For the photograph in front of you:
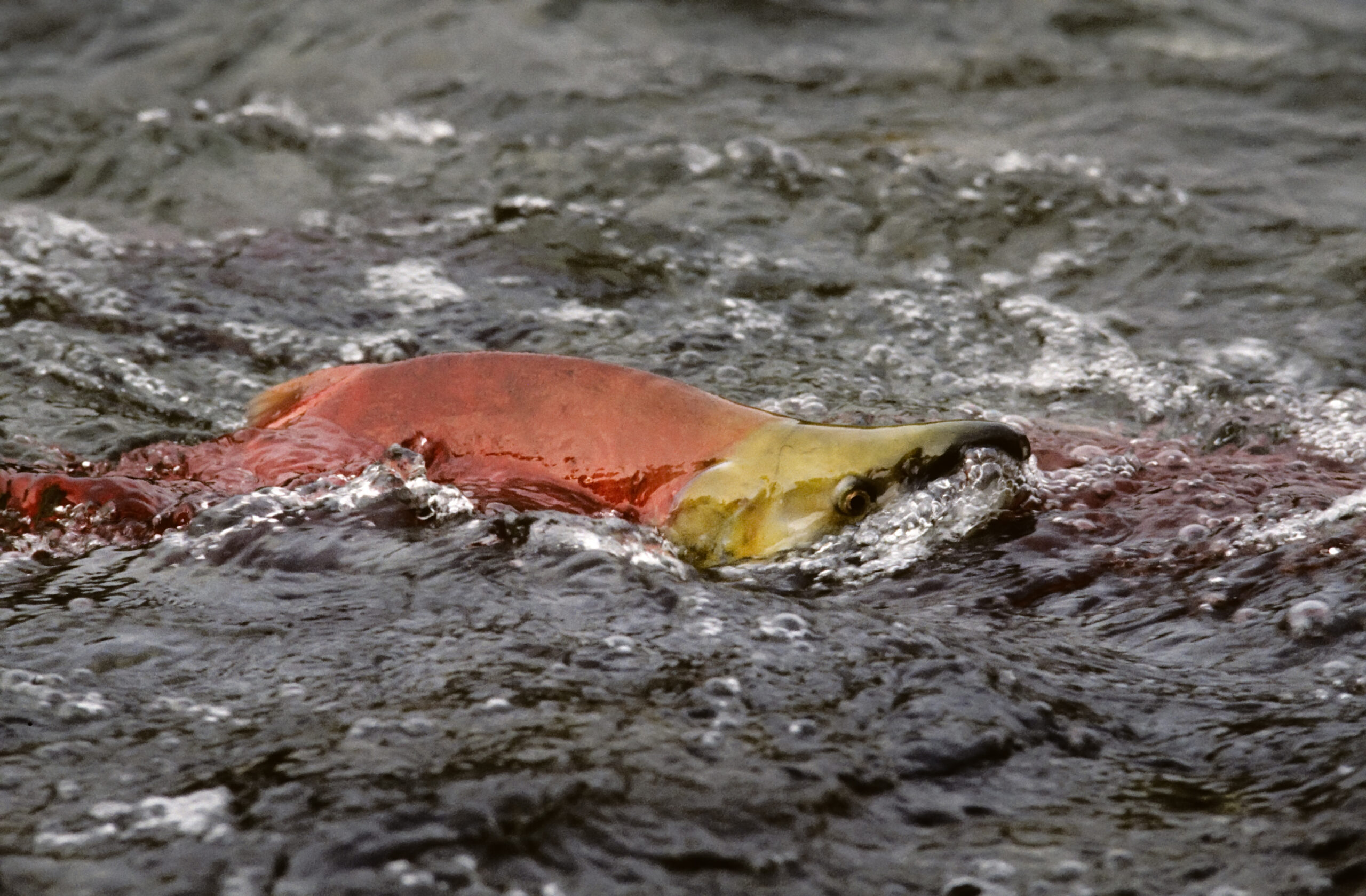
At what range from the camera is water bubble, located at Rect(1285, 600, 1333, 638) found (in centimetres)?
241

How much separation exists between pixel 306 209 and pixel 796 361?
183 cm

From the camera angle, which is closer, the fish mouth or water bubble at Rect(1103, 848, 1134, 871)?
water bubble at Rect(1103, 848, 1134, 871)

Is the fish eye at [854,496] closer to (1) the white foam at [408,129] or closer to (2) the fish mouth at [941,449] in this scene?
(2) the fish mouth at [941,449]

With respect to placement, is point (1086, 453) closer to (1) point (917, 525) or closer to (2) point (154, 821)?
(1) point (917, 525)

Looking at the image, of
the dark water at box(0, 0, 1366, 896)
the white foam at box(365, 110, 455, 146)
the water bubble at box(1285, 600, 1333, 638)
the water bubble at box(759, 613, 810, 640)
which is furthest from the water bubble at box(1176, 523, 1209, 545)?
the white foam at box(365, 110, 455, 146)

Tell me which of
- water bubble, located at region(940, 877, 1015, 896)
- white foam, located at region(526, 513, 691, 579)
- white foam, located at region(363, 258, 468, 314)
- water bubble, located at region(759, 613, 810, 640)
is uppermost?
white foam, located at region(526, 513, 691, 579)

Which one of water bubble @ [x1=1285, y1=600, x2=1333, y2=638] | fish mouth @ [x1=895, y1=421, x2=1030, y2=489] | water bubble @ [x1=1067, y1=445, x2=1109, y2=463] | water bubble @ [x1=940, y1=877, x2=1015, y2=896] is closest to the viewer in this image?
water bubble @ [x1=940, y1=877, x2=1015, y2=896]

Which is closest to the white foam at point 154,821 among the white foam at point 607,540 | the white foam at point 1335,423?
the white foam at point 607,540

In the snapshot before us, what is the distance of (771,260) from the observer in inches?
176

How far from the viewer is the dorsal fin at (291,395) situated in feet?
9.32

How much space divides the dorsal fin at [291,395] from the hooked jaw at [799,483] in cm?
71

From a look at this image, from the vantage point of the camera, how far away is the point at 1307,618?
2.43 meters

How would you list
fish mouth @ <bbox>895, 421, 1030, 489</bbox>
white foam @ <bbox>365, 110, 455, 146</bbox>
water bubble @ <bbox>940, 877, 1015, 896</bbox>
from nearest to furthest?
1. water bubble @ <bbox>940, 877, 1015, 896</bbox>
2. fish mouth @ <bbox>895, 421, 1030, 489</bbox>
3. white foam @ <bbox>365, 110, 455, 146</bbox>

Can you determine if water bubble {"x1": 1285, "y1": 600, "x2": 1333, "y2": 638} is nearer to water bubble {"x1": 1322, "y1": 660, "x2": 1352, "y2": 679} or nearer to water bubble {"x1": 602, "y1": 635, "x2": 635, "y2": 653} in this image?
water bubble {"x1": 1322, "y1": 660, "x2": 1352, "y2": 679}
